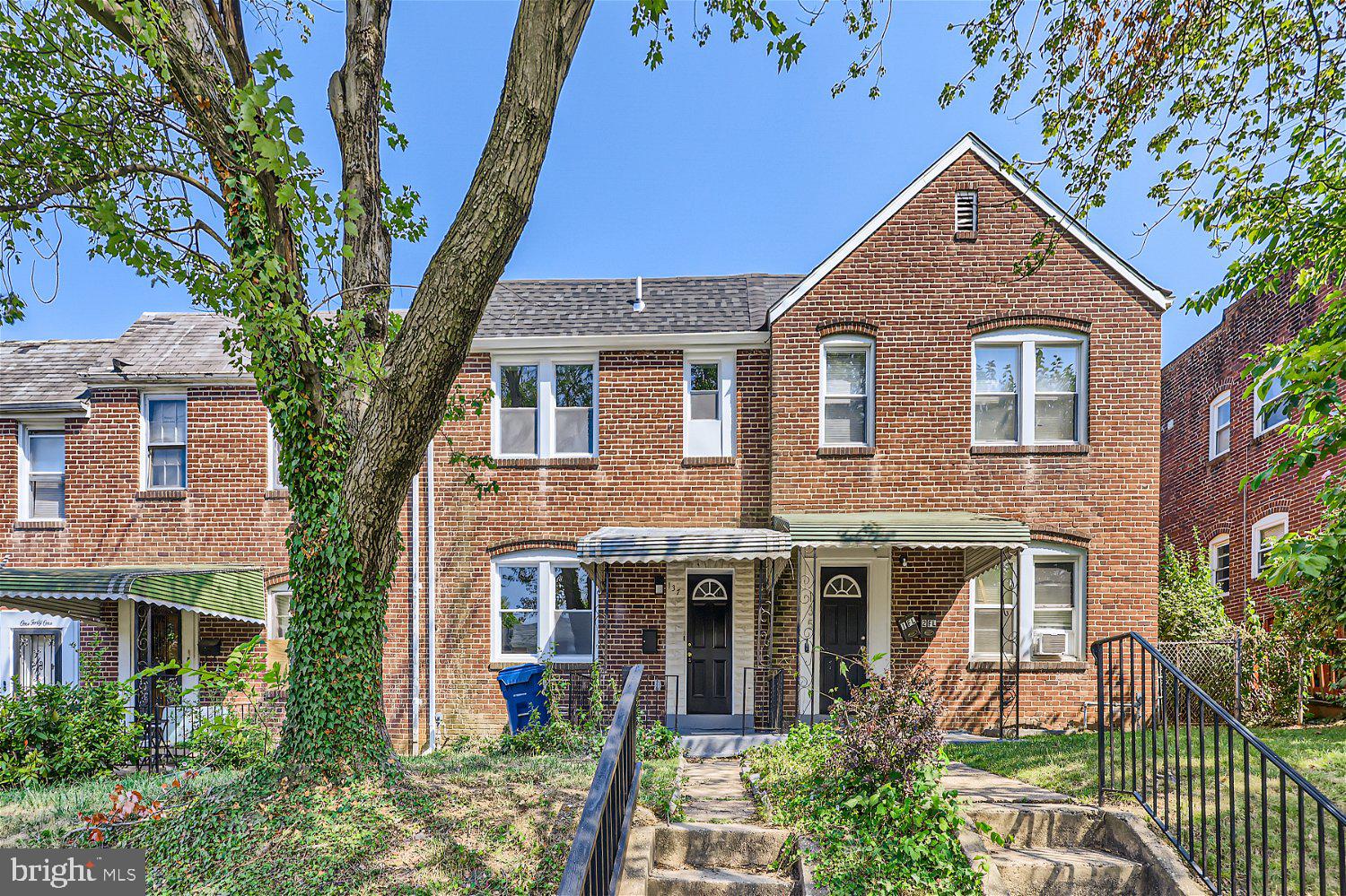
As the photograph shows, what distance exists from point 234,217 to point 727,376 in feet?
26.6

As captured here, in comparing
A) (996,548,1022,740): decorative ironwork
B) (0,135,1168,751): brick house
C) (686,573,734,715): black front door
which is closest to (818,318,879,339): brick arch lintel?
(0,135,1168,751): brick house

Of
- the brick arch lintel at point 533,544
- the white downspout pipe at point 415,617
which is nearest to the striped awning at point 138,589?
the white downspout pipe at point 415,617

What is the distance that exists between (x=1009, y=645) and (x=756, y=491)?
14.8 ft

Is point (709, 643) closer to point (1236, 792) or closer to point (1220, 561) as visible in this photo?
point (1236, 792)

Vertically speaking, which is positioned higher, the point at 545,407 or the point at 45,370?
the point at 45,370

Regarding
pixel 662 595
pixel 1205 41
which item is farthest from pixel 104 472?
pixel 1205 41

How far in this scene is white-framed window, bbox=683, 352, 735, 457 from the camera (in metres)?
12.5

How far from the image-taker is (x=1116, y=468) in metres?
11.7

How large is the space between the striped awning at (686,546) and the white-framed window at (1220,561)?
→ 11.4 m

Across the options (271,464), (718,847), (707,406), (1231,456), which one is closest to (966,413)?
(707,406)

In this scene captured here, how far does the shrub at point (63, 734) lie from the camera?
855 cm

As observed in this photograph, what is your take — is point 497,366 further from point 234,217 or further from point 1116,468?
point 1116,468

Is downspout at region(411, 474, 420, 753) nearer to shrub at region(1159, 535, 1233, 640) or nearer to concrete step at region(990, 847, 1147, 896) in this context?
concrete step at region(990, 847, 1147, 896)

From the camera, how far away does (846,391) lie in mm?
12180
